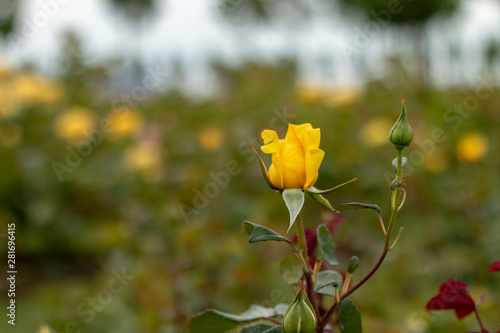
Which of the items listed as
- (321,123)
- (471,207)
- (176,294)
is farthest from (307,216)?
(176,294)

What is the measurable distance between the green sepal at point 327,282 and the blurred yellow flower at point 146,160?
4.17 feet

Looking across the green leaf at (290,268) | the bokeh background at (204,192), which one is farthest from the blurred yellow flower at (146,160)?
the green leaf at (290,268)

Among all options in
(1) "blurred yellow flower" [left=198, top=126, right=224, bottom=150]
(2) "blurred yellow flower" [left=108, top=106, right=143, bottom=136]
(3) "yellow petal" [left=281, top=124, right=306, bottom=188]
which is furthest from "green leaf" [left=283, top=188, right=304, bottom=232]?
(2) "blurred yellow flower" [left=108, top=106, right=143, bottom=136]

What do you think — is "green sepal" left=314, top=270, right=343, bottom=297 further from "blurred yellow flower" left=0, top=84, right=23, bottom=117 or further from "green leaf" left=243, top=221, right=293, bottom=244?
"blurred yellow flower" left=0, top=84, right=23, bottom=117

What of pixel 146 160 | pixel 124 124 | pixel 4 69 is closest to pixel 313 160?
pixel 146 160

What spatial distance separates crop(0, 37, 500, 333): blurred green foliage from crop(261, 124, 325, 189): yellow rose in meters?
0.12

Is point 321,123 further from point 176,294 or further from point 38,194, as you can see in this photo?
point 176,294

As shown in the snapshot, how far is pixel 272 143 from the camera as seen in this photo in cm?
42

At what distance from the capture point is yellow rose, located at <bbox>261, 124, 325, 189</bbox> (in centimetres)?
40

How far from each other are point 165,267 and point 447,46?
18.8 ft

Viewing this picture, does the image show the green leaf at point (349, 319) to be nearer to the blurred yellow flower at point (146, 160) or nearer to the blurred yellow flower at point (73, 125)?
the blurred yellow flower at point (146, 160)

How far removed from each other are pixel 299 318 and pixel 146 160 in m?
1.56

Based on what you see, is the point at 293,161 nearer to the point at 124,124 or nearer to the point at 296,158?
the point at 296,158

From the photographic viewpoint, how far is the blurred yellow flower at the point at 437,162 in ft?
6.48
